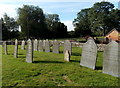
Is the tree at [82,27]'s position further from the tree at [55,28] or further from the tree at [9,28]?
the tree at [9,28]

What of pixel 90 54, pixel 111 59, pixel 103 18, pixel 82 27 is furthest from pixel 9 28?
pixel 111 59

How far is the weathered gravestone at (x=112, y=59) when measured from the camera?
5363 mm

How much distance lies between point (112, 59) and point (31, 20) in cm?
3738

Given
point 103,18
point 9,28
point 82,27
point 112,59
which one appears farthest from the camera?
point 82,27

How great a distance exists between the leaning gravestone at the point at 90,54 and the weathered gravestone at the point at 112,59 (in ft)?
2.45

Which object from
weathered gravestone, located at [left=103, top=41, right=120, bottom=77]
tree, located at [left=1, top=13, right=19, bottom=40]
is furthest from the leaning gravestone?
tree, located at [left=1, top=13, right=19, bottom=40]

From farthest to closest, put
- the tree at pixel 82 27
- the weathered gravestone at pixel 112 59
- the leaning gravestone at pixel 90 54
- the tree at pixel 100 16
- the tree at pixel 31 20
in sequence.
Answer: the tree at pixel 82 27 < the tree at pixel 100 16 < the tree at pixel 31 20 < the leaning gravestone at pixel 90 54 < the weathered gravestone at pixel 112 59

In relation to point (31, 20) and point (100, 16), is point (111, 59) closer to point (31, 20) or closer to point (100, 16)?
point (31, 20)

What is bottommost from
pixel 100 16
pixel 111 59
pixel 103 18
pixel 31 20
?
pixel 111 59

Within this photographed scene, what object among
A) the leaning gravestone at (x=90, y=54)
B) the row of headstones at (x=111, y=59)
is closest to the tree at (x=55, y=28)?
the leaning gravestone at (x=90, y=54)

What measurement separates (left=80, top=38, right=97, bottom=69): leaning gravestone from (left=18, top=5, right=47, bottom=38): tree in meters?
A: 34.7

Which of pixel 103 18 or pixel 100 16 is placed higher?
pixel 100 16

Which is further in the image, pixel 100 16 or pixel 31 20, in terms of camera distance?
pixel 100 16

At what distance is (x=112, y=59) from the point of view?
18.2ft
